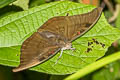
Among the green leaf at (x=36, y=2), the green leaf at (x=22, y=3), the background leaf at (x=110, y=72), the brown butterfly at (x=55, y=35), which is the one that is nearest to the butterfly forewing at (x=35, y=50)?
the brown butterfly at (x=55, y=35)

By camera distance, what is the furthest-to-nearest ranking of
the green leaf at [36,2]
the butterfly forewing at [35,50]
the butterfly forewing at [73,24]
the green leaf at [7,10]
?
the green leaf at [36,2] → the green leaf at [7,10] → the butterfly forewing at [73,24] → the butterfly forewing at [35,50]

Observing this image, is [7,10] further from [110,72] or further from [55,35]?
[110,72]

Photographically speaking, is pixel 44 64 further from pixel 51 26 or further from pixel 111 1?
pixel 111 1

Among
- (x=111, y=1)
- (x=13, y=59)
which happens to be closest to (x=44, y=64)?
(x=13, y=59)

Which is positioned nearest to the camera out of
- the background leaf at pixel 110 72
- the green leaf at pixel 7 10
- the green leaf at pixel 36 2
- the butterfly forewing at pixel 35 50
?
the butterfly forewing at pixel 35 50

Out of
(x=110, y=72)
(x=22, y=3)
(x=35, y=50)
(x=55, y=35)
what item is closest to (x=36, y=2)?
(x=22, y=3)

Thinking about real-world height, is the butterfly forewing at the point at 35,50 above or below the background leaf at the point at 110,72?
above

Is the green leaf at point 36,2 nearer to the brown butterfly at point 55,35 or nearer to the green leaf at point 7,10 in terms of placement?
the green leaf at point 7,10
